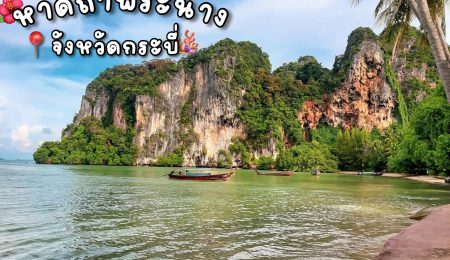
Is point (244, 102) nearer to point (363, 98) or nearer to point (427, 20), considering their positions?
point (363, 98)

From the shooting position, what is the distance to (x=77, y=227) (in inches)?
448

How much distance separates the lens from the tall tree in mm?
8414

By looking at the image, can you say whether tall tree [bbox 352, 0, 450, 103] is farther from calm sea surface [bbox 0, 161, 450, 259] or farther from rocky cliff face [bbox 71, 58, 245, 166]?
rocky cliff face [bbox 71, 58, 245, 166]

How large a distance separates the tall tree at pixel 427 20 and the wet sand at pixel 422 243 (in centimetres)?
316

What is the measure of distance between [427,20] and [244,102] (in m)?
84.1

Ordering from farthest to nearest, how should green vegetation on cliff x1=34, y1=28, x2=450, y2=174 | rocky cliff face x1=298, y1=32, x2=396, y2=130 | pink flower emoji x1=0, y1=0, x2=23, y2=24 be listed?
1. rocky cliff face x1=298, y1=32, x2=396, y2=130
2. green vegetation on cliff x1=34, y1=28, x2=450, y2=174
3. pink flower emoji x1=0, y1=0, x2=23, y2=24

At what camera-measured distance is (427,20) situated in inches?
344

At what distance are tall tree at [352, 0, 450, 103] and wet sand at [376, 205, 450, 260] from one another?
3158 mm

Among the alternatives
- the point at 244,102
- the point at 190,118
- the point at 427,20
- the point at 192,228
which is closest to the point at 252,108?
the point at 244,102

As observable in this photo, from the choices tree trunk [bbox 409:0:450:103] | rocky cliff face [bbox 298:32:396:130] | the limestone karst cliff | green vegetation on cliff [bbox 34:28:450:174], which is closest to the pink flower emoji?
tree trunk [bbox 409:0:450:103]

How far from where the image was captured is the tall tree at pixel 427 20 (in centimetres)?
841

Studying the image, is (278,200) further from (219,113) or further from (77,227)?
(219,113)

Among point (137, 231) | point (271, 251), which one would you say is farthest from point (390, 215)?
point (137, 231)

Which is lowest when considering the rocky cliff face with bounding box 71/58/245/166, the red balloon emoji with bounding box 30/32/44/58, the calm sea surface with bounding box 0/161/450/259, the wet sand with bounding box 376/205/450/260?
the calm sea surface with bounding box 0/161/450/259
